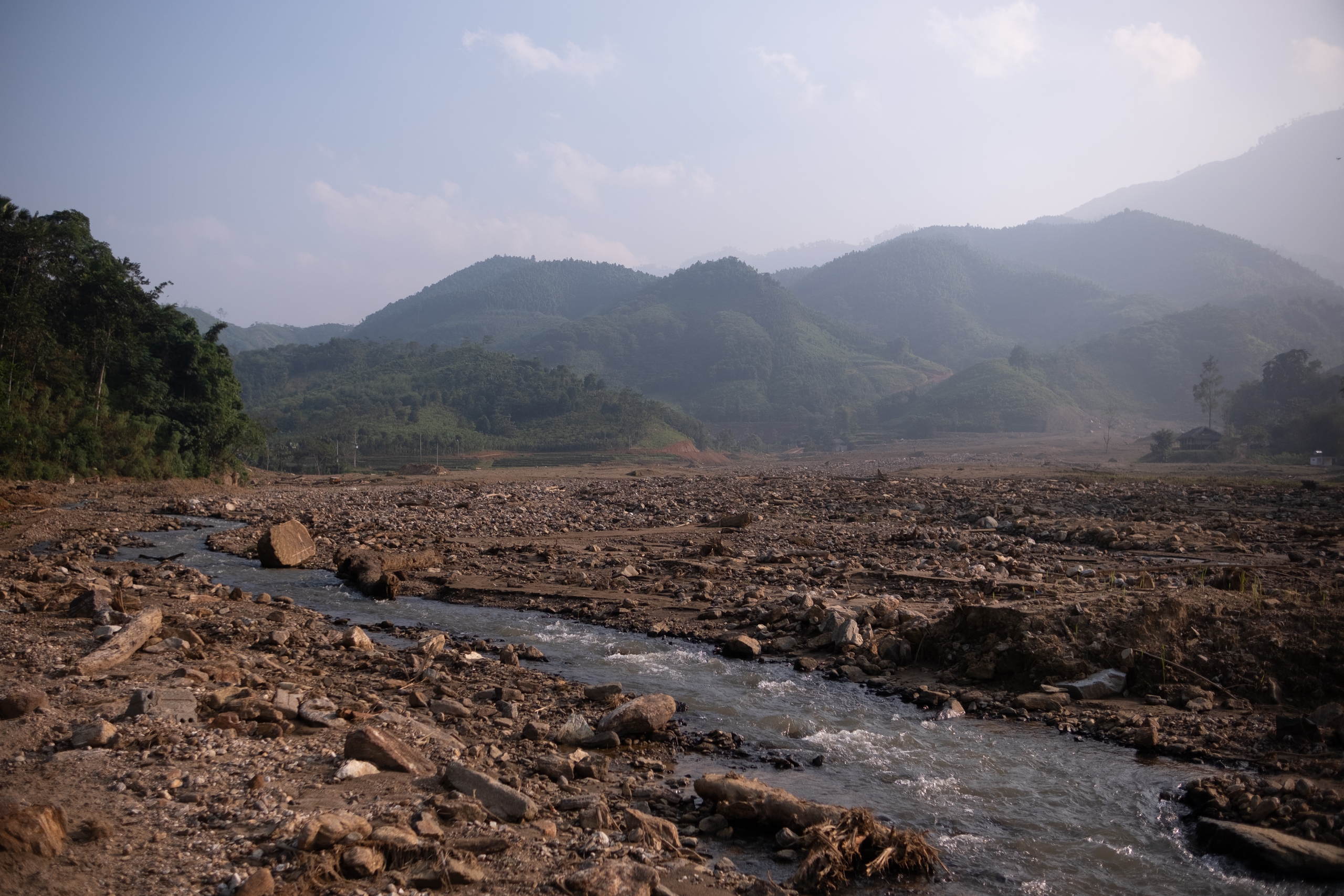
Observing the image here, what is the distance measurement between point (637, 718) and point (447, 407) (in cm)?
10091

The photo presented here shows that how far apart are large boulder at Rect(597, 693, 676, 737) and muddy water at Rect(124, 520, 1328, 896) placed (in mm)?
549

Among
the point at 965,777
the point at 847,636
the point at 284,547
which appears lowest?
the point at 965,777

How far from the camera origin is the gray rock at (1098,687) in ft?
27.1

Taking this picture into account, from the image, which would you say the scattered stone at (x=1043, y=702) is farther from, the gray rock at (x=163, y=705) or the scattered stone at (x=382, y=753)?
the gray rock at (x=163, y=705)

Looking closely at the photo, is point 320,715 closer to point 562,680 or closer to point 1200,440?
point 562,680

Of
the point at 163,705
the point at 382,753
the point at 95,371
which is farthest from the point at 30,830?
the point at 95,371

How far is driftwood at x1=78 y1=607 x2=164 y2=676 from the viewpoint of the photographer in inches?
297

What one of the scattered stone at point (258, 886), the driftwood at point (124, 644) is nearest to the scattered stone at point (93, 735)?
the driftwood at point (124, 644)

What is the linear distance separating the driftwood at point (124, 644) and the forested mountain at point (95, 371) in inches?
1069

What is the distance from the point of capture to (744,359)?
16325 centimetres

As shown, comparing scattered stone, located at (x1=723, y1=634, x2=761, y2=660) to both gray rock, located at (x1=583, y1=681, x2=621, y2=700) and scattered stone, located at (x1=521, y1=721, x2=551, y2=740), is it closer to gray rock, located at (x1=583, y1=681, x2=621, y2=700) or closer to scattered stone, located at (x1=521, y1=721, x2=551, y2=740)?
gray rock, located at (x1=583, y1=681, x2=621, y2=700)

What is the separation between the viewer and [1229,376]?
129 metres

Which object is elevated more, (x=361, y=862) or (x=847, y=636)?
(x=361, y=862)

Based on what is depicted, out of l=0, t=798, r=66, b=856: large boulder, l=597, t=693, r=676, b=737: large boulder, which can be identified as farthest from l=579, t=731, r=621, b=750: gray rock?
l=0, t=798, r=66, b=856: large boulder
